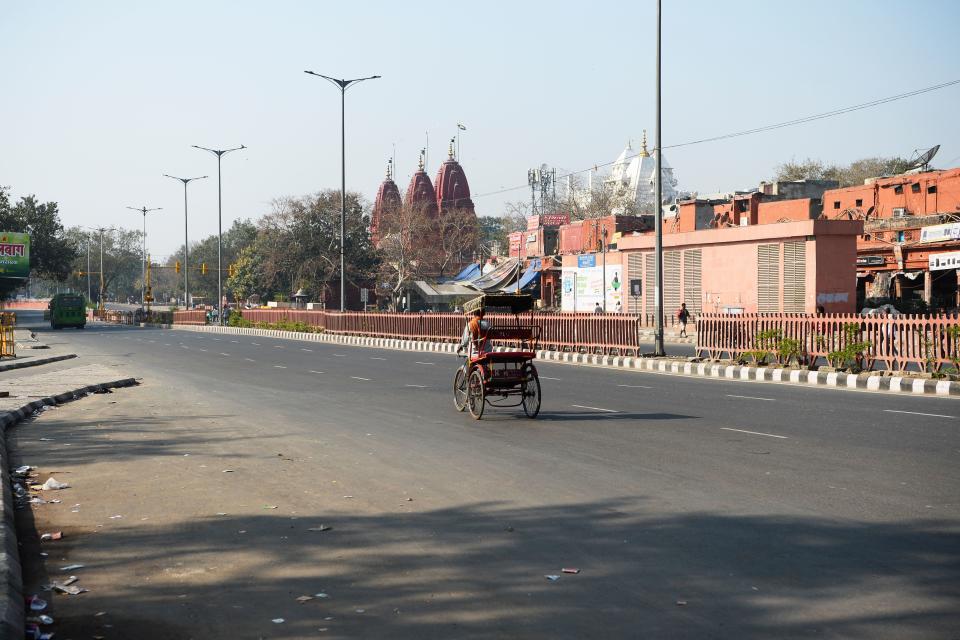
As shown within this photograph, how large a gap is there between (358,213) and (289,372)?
170 feet

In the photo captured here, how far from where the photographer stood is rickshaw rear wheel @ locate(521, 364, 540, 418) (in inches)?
526

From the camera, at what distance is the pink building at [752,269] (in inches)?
1366

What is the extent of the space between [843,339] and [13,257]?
2367 inches

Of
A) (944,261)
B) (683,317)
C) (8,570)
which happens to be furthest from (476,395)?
(944,261)

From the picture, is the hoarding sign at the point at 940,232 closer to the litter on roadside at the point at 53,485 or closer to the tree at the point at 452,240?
the litter on roadside at the point at 53,485

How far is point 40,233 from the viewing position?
7612 cm

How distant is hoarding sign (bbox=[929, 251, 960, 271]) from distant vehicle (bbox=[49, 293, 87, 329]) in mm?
56804

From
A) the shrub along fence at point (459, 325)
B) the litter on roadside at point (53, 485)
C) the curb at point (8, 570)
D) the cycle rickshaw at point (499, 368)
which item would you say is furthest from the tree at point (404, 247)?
the curb at point (8, 570)

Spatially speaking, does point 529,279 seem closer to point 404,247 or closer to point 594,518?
point 404,247

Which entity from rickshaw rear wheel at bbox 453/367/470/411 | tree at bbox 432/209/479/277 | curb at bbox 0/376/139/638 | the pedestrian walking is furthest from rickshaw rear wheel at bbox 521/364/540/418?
tree at bbox 432/209/479/277

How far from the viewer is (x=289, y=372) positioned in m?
23.7

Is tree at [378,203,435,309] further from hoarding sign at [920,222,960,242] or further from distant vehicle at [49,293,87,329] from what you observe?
hoarding sign at [920,222,960,242]

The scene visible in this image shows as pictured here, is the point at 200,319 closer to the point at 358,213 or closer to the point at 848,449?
the point at 358,213

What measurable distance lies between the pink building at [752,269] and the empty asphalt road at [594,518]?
21.3 m
